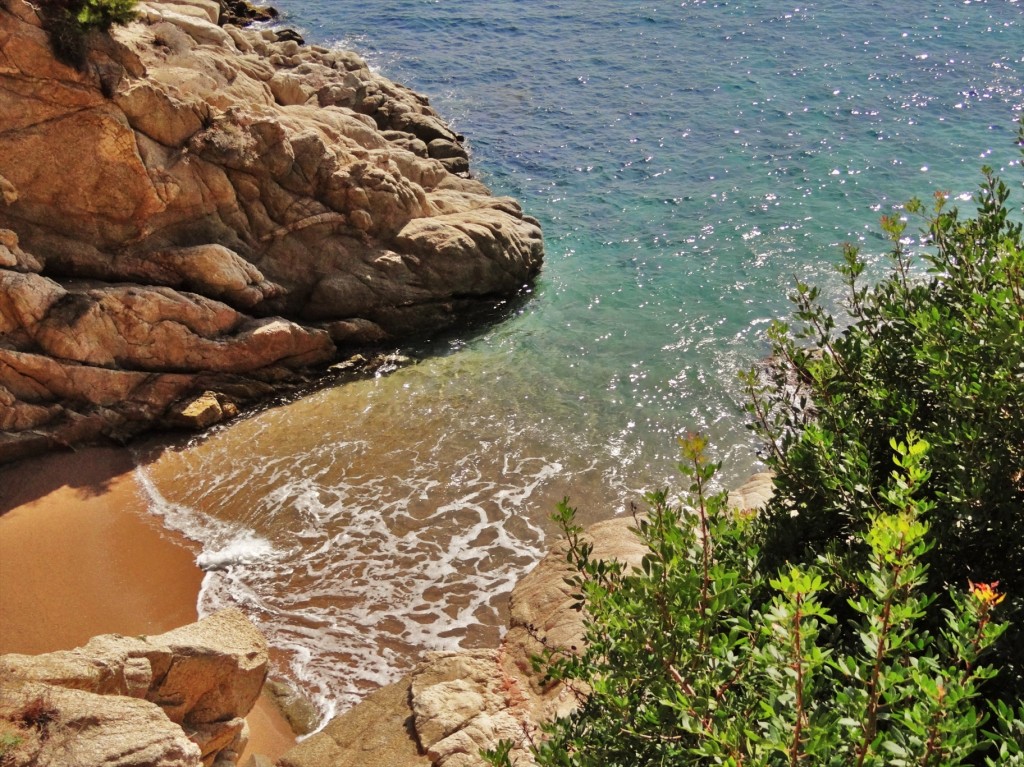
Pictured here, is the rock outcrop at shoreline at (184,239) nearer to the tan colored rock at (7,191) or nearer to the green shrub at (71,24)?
the tan colored rock at (7,191)

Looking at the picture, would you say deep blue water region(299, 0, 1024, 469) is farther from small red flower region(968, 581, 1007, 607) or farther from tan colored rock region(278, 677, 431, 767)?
small red flower region(968, 581, 1007, 607)

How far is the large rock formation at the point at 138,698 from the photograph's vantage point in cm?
703

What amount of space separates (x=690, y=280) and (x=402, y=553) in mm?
10713

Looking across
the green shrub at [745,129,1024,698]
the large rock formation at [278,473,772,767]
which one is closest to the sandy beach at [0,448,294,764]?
the large rock formation at [278,473,772,767]

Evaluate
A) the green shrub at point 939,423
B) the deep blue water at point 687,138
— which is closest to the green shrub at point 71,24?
the deep blue water at point 687,138

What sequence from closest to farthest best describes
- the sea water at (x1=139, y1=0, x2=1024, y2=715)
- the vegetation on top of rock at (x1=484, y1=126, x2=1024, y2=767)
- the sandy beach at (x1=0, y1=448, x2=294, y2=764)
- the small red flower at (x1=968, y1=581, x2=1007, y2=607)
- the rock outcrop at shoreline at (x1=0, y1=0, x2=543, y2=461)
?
1. the small red flower at (x1=968, y1=581, x2=1007, y2=607)
2. the vegetation on top of rock at (x1=484, y1=126, x2=1024, y2=767)
3. the sandy beach at (x1=0, y1=448, x2=294, y2=764)
4. the sea water at (x1=139, y1=0, x2=1024, y2=715)
5. the rock outcrop at shoreline at (x1=0, y1=0, x2=543, y2=461)

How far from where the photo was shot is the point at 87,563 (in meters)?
13.0

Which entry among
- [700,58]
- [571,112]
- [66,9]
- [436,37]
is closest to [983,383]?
[66,9]

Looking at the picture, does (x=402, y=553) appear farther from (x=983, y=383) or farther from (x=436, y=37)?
(x=436, y=37)

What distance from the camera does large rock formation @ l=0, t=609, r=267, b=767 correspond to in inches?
277

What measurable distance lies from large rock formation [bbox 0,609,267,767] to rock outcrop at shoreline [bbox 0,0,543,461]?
7.50m

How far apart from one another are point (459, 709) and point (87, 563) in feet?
22.7

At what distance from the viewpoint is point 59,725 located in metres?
7.12

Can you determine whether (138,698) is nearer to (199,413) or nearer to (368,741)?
(368,741)
